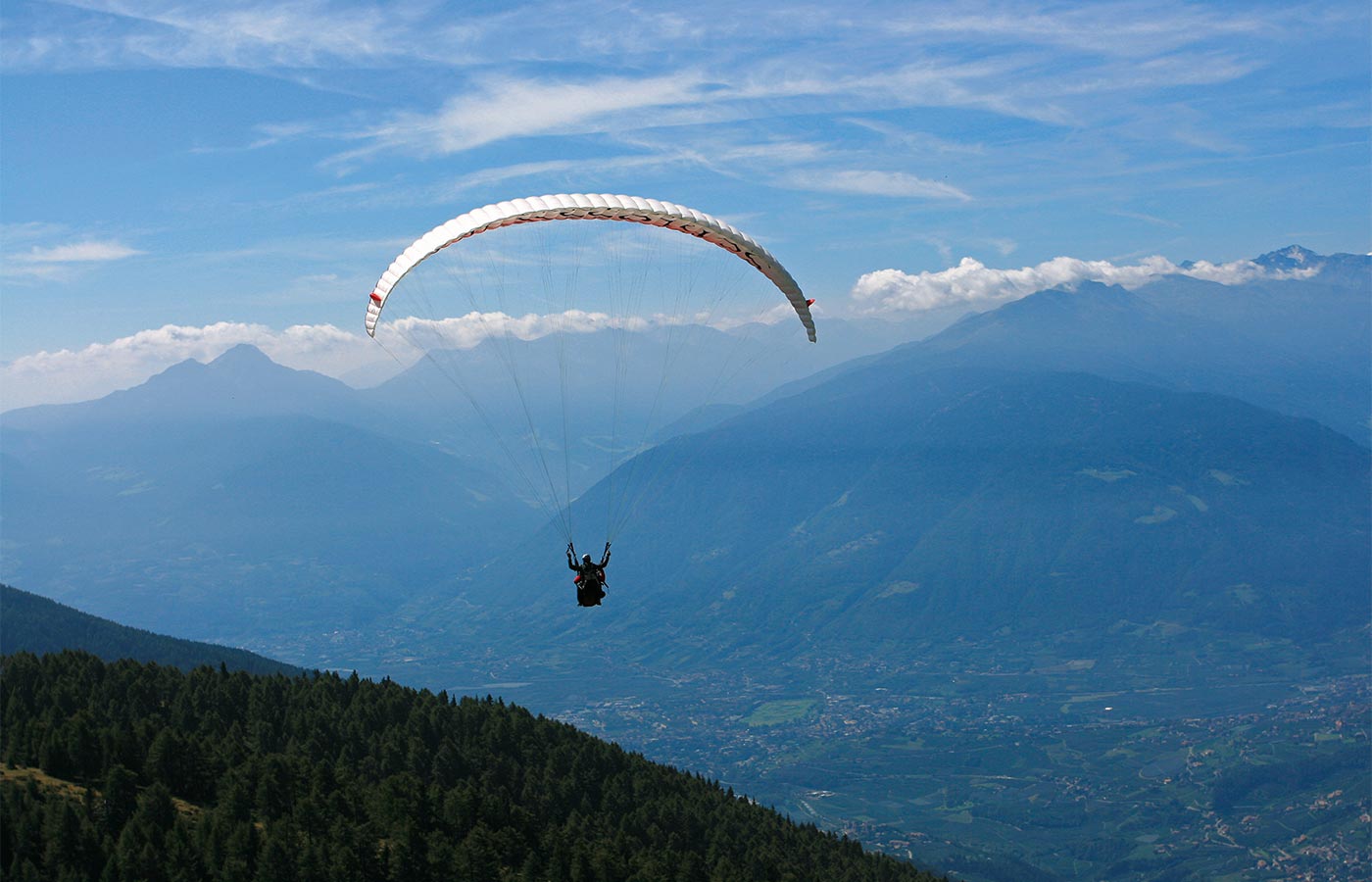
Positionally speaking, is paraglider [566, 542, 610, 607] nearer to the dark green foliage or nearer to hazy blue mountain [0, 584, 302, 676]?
the dark green foliage

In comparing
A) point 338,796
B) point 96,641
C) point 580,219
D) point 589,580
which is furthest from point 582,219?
point 96,641

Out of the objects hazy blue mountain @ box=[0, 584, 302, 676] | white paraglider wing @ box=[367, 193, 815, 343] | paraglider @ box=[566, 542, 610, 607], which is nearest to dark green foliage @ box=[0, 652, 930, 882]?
paraglider @ box=[566, 542, 610, 607]

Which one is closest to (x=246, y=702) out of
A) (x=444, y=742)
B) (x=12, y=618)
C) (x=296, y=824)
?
(x=444, y=742)

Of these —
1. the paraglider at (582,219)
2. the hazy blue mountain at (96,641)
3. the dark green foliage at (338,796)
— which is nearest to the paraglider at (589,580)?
the paraglider at (582,219)

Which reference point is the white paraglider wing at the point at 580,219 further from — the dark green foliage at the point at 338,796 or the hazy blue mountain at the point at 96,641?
the hazy blue mountain at the point at 96,641

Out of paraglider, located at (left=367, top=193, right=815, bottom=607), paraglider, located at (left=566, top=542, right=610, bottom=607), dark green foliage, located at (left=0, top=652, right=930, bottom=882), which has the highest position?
paraglider, located at (left=367, top=193, right=815, bottom=607)

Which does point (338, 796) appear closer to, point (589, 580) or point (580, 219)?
point (589, 580)
